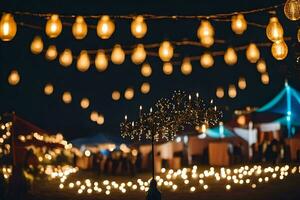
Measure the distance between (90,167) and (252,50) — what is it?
31.2 feet

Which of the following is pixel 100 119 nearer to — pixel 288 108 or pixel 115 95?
pixel 115 95

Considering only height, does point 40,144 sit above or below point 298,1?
below

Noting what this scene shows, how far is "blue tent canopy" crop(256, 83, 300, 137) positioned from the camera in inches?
830

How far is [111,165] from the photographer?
59.8ft

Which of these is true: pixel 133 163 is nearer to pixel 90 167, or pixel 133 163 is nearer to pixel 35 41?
pixel 90 167

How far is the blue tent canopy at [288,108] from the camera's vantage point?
69.2 ft

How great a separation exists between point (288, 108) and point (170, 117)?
12.6m

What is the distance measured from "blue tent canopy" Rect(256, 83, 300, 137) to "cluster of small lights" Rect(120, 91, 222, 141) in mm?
10500

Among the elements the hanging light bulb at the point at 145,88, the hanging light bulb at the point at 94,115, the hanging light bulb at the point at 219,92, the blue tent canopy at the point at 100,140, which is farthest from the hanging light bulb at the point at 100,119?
the blue tent canopy at the point at 100,140

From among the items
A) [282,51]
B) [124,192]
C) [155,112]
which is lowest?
[124,192]

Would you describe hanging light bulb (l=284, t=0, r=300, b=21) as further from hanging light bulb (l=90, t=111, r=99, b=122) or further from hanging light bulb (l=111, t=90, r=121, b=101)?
hanging light bulb (l=90, t=111, r=99, b=122)

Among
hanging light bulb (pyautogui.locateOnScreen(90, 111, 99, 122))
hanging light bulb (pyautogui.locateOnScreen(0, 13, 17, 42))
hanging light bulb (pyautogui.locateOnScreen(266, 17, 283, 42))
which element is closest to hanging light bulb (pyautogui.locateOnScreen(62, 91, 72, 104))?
hanging light bulb (pyautogui.locateOnScreen(90, 111, 99, 122))

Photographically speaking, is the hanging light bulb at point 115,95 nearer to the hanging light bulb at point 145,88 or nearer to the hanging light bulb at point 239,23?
the hanging light bulb at point 145,88

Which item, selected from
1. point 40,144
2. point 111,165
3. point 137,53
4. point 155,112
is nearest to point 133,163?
point 111,165
